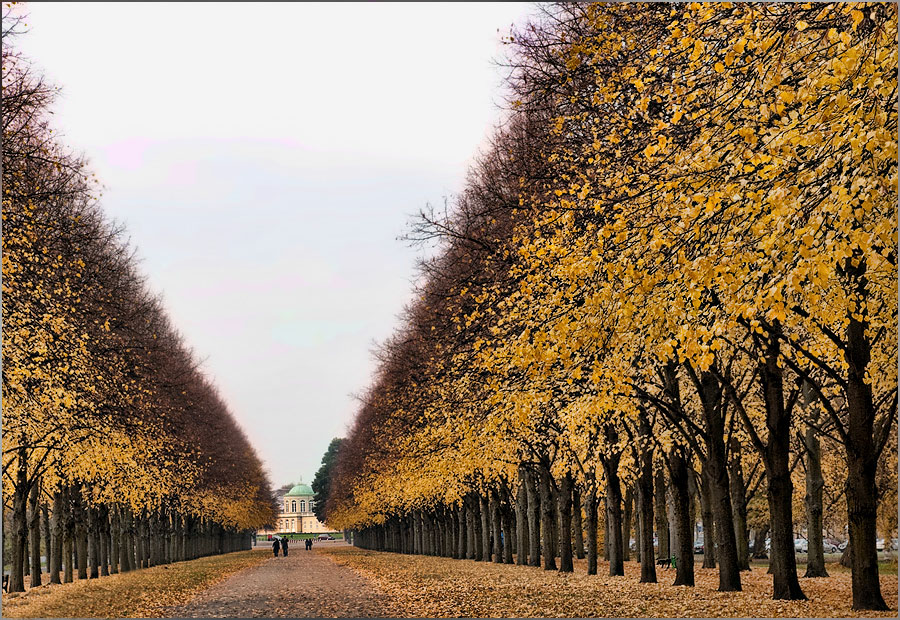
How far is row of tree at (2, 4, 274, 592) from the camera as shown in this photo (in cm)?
1967

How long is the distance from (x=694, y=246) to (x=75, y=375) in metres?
16.7

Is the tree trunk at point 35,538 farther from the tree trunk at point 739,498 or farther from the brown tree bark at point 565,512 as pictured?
the tree trunk at point 739,498

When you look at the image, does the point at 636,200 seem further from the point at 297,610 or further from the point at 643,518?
the point at 643,518

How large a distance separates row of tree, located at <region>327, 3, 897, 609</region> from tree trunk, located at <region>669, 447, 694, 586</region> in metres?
0.06

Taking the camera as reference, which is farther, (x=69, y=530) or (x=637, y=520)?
(x=637, y=520)

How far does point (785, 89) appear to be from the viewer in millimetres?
11039

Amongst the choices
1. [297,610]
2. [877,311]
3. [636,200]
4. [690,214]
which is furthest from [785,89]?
[297,610]

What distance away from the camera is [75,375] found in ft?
78.6

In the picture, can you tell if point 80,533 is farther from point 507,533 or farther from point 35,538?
point 507,533

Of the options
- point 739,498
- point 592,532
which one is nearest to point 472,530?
point 592,532

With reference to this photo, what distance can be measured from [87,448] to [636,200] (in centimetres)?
2234

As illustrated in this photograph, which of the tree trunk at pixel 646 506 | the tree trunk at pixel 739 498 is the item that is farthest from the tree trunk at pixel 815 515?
the tree trunk at pixel 646 506

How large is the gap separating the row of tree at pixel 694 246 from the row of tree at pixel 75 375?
26.3 ft

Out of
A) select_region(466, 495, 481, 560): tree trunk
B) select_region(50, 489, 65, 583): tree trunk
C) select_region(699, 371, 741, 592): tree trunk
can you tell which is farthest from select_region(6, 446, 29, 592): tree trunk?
select_region(466, 495, 481, 560): tree trunk
